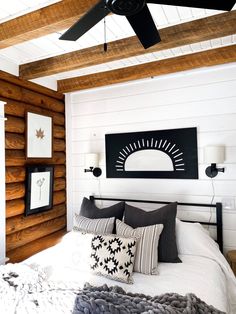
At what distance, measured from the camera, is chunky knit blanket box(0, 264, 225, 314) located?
1.27 meters

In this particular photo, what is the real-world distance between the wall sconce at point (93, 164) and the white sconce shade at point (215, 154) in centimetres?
134

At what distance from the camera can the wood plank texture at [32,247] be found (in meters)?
2.41

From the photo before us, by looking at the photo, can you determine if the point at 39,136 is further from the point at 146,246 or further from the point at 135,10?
the point at 135,10

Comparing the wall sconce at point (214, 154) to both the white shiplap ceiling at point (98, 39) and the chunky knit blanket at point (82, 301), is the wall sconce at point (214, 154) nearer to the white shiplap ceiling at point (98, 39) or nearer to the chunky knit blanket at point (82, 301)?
the white shiplap ceiling at point (98, 39)

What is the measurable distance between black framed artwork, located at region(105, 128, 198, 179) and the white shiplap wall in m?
0.07

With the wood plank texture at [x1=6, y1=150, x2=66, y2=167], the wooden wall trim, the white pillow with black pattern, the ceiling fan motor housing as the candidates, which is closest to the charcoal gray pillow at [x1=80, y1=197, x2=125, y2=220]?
the white pillow with black pattern

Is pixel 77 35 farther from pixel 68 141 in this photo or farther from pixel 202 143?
pixel 68 141

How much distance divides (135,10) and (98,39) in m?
1.02

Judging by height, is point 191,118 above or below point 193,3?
below

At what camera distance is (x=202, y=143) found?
8.45 ft

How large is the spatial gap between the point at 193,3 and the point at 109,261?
177 centimetres

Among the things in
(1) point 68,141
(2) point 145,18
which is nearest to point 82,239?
(1) point 68,141

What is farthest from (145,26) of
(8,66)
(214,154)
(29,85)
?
(29,85)

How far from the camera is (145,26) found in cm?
133
